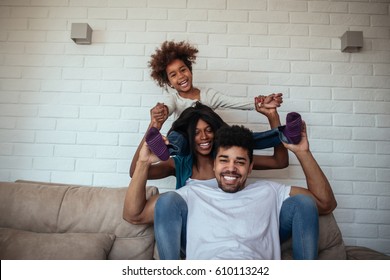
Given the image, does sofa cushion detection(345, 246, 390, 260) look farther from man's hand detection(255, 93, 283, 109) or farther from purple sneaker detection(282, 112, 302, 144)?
man's hand detection(255, 93, 283, 109)

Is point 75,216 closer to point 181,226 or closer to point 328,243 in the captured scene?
point 181,226

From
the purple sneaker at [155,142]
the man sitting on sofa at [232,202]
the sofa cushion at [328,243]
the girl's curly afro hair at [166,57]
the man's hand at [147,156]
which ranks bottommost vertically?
the sofa cushion at [328,243]

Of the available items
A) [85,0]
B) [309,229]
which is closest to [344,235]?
[309,229]

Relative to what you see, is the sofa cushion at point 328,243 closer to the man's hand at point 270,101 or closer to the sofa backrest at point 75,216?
the man's hand at point 270,101

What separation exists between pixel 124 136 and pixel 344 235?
67.1 inches

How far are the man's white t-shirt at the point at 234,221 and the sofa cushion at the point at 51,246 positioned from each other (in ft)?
1.51

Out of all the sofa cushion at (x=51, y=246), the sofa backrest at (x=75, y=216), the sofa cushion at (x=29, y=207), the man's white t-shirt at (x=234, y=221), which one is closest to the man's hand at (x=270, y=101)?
the man's white t-shirt at (x=234, y=221)

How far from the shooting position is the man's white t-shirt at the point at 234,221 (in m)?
1.24

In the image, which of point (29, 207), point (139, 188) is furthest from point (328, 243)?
point (29, 207)

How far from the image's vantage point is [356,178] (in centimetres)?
212

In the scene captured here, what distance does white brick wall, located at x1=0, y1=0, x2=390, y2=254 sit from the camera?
214cm

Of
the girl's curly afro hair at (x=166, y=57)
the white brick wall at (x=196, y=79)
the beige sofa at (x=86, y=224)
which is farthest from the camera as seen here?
the white brick wall at (x=196, y=79)

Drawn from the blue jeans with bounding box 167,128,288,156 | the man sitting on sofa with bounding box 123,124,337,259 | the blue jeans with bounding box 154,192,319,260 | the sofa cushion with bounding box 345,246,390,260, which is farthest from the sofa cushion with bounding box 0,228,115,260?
the sofa cushion with bounding box 345,246,390,260
